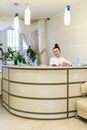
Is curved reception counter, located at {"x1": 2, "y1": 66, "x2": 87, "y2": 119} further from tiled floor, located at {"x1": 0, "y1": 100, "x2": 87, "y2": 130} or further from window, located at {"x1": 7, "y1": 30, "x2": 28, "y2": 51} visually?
window, located at {"x1": 7, "y1": 30, "x2": 28, "y2": 51}

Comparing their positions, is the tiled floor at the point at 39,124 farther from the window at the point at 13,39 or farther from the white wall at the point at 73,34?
the window at the point at 13,39

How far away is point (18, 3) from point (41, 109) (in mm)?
2765

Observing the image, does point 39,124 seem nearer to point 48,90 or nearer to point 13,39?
point 48,90

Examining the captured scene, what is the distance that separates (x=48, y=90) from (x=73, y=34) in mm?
2197

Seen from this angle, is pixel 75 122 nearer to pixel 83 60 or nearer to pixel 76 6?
pixel 83 60

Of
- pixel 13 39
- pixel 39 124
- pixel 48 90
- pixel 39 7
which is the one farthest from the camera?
pixel 13 39

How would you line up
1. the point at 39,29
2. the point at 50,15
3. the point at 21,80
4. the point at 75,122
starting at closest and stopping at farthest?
the point at 75,122 < the point at 21,80 < the point at 50,15 < the point at 39,29

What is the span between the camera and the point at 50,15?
6.73 meters

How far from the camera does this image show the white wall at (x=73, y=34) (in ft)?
17.4

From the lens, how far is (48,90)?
4129mm

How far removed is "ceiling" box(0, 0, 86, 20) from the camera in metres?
5.20

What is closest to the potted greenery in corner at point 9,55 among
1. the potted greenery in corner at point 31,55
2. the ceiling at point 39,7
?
the potted greenery in corner at point 31,55

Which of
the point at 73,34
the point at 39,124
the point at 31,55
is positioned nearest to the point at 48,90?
the point at 39,124

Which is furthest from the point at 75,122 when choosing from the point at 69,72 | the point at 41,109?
the point at 69,72
